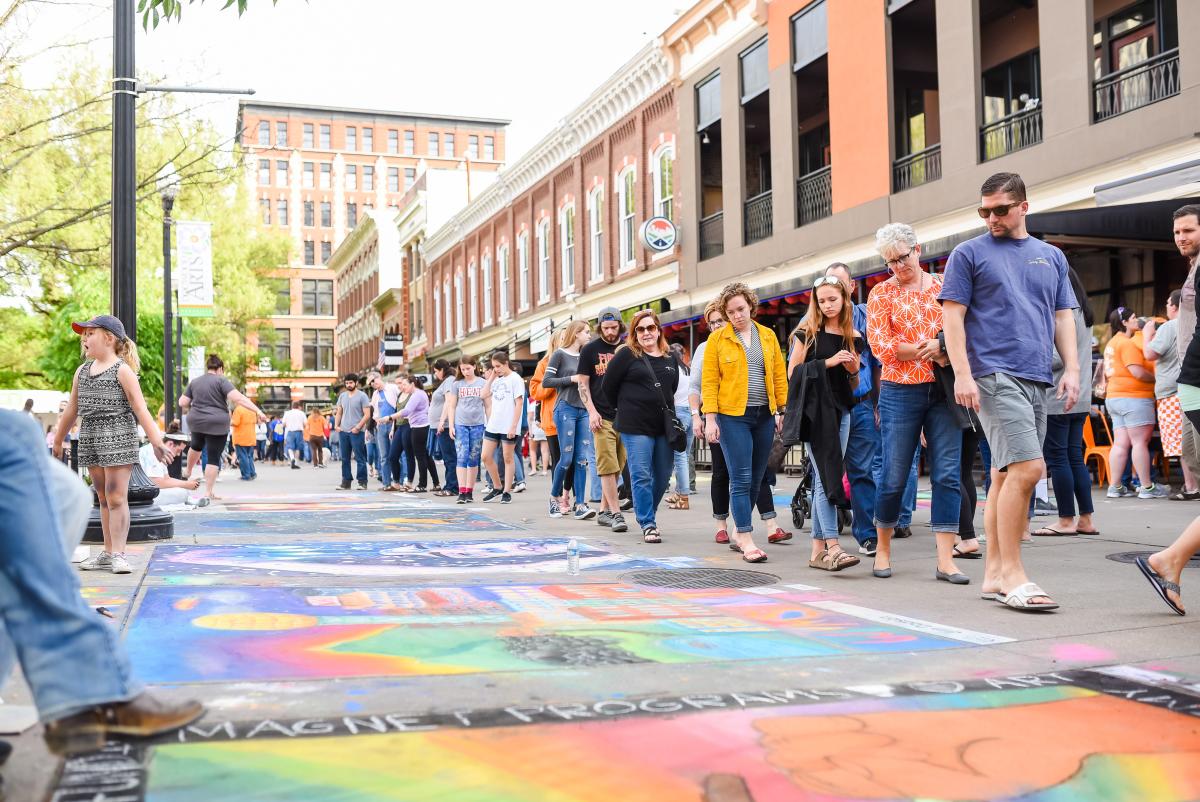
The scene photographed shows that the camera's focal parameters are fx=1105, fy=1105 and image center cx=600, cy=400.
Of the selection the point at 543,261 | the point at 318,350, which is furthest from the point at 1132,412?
the point at 318,350

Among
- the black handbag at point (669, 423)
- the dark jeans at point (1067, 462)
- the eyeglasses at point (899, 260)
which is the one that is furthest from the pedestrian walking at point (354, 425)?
the eyeglasses at point (899, 260)

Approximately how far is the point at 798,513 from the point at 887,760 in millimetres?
6174

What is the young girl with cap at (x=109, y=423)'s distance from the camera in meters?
6.33

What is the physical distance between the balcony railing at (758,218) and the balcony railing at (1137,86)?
8352 millimetres

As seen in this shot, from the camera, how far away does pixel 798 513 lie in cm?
904

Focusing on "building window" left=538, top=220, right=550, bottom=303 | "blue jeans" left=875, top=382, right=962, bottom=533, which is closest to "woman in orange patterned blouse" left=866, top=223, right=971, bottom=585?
"blue jeans" left=875, top=382, right=962, bottom=533

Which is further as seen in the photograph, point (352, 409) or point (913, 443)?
point (352, 409)

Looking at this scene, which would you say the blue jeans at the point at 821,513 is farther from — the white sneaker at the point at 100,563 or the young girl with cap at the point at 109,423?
the white sneaker at the point at 100,563

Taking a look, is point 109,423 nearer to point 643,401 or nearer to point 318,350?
point 643,401

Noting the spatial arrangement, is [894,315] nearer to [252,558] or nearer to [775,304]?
[252,558]

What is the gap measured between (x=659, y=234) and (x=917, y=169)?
27.0 feet

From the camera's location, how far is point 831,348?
6.95 m

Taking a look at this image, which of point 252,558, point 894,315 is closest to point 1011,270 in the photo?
point 894,315

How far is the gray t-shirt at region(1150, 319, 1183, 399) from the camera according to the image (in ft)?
31.6
